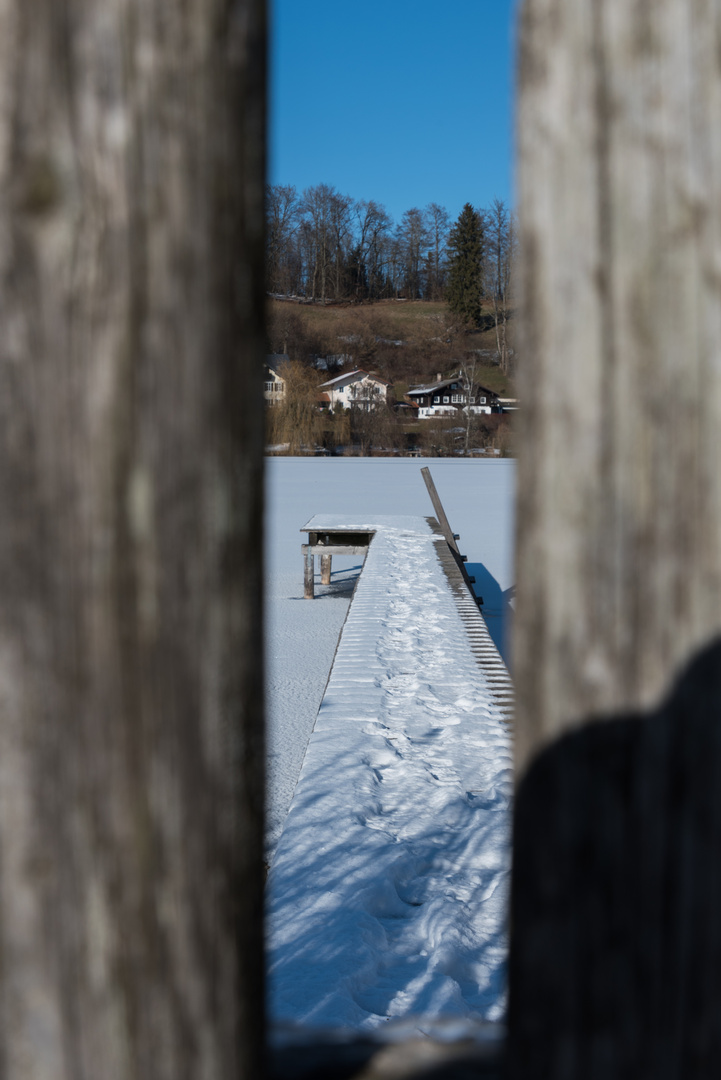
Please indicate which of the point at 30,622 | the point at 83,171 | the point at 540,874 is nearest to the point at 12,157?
the point at 83,171

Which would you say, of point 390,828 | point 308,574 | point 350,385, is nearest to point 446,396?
point 350,385

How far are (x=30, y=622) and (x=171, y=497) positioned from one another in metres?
0.14

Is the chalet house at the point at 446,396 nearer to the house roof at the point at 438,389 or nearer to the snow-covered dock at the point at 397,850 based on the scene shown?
the house roof at the point at 438,389

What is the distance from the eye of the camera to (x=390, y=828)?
3.47m

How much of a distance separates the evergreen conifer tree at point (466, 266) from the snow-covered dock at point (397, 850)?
8427 cm

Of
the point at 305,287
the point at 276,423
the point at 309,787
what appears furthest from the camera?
the point at 305,287

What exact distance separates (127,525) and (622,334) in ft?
1.28

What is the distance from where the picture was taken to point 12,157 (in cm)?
57

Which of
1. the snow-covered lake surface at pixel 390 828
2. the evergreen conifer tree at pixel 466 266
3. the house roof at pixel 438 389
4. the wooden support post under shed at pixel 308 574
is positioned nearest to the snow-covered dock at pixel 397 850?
the snow-covered lake surface at pixel 390 828

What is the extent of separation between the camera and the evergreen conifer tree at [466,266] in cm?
8575

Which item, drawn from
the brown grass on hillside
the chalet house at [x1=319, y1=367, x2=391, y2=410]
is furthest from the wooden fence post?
the brown grass on hillside

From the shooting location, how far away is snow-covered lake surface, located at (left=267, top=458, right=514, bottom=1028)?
249 centimetres

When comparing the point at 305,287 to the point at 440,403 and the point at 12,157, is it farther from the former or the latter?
the point at 12,157

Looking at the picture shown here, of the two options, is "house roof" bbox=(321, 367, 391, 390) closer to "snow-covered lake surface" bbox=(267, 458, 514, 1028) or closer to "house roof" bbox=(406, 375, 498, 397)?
"house roof" bbox=(406, 375, 498, 397)
